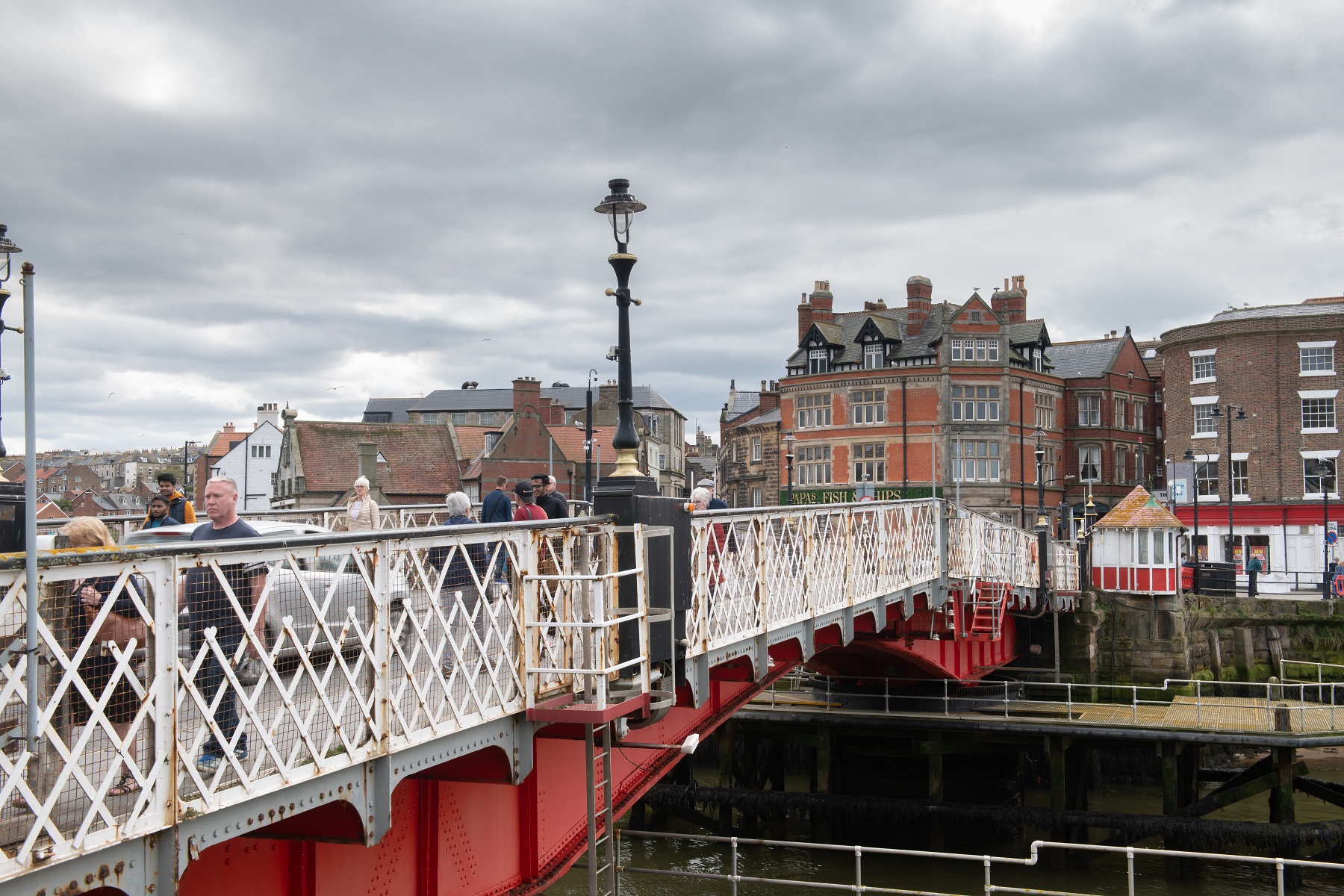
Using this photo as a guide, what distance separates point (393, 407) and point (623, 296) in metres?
89.9

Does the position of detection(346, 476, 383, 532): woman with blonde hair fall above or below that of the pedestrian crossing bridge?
above

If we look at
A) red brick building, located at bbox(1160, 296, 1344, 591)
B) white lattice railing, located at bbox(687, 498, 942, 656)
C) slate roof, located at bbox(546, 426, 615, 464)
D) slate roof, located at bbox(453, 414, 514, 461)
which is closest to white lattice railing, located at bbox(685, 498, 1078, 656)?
white lattice railing, located at bbox(687, 498, 942, 656)

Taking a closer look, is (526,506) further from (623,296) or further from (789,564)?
(789,564)

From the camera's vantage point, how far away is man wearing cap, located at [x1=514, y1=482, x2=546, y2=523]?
→ 9.59 metres

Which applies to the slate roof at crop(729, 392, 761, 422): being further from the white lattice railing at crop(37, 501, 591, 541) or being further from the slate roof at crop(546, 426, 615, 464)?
the white lattice railing at crop(37, 501, 591, 541)

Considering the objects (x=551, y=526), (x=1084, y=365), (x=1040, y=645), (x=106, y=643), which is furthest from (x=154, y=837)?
(x=1084, y=365)

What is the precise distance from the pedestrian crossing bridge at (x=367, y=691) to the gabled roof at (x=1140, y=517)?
21.2 metres

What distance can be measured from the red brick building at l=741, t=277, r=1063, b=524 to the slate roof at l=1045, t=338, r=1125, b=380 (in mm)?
3029

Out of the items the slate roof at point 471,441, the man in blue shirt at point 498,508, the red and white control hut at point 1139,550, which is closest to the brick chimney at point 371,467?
the slate roof at point 471,441

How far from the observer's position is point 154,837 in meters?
4.90

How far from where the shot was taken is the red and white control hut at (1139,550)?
3109cm

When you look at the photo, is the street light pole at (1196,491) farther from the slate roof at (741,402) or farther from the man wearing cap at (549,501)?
the slate roof at (741,402)

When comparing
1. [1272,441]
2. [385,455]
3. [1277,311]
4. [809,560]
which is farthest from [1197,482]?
[385,455]

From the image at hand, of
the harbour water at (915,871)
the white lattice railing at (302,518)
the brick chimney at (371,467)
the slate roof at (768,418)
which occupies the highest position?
the slate roof at (768,418)
